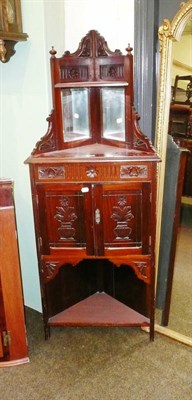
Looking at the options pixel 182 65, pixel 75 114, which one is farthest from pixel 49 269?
pixel 182 65

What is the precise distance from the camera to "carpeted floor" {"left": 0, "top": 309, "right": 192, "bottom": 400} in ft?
6.19

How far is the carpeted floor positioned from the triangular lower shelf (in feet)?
0.34

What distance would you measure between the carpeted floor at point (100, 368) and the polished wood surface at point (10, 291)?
→ 0.29ft

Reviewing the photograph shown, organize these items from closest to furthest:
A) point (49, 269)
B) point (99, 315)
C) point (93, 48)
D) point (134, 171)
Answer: point (134, 171) < point (93, 48) < point (49, 269) < point (99, 315)

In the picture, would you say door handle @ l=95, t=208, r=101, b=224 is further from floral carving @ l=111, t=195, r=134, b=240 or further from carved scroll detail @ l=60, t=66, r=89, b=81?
carved scroll detail @ l=60, t=66, r=89, b=81

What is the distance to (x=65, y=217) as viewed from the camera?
1.97m

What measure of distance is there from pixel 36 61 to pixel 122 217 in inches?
37.6

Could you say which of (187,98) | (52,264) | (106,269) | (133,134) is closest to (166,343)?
(106,269)

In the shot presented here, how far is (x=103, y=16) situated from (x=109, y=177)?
2.94ft

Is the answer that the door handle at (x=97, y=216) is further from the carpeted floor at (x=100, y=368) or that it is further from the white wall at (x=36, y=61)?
the carpeted floor at (x=100, y=368)

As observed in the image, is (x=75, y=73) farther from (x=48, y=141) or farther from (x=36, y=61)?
(x=48, y=141)

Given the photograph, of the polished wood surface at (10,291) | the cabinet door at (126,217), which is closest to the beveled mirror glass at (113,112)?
the cabinet door at (126,217)

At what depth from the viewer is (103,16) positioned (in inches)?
79.7

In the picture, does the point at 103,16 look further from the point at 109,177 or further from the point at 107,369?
the point at 107,369
